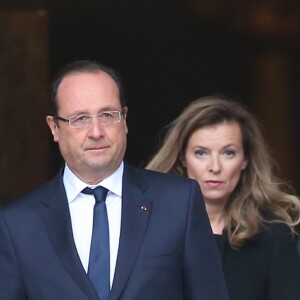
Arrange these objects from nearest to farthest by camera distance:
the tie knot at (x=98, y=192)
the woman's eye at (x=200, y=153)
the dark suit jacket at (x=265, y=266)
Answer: the tie knot at (x=98, y=192) → the dark suit jacket at (x=265, y=266) → the woman's eye at (x=200, y=153)

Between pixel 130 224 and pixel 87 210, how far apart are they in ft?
0.58

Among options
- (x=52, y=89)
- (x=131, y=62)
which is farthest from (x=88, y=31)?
(x=52, y=89)

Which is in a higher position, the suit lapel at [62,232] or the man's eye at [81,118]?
the man's eye at [81,118]

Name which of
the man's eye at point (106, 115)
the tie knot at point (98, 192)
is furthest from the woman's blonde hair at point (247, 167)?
the man's eye at point (106, 115)

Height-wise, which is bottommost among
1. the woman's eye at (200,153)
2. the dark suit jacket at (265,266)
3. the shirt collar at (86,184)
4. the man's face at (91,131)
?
the dark suit jacket at (265,266)

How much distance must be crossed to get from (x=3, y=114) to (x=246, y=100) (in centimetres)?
173

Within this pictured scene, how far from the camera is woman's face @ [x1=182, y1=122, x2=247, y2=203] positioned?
5367mm

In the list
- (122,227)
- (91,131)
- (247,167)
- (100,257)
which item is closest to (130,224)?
Result: (122,227)

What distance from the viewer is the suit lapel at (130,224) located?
13.1 feet

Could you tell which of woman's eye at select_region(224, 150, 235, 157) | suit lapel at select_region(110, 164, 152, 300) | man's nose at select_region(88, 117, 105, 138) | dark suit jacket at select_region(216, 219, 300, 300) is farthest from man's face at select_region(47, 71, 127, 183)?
woman's eye at select_region(224, 150, 235, 157)

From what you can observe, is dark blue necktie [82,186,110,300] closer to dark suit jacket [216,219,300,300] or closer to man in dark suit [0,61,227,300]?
man in dark suit [0,61,227,300]

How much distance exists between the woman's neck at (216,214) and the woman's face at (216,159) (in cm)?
3

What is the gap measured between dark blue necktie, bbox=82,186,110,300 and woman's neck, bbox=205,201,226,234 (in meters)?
1.39

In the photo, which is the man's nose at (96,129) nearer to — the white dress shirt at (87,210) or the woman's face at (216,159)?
the white dress shirt at (87,210)
